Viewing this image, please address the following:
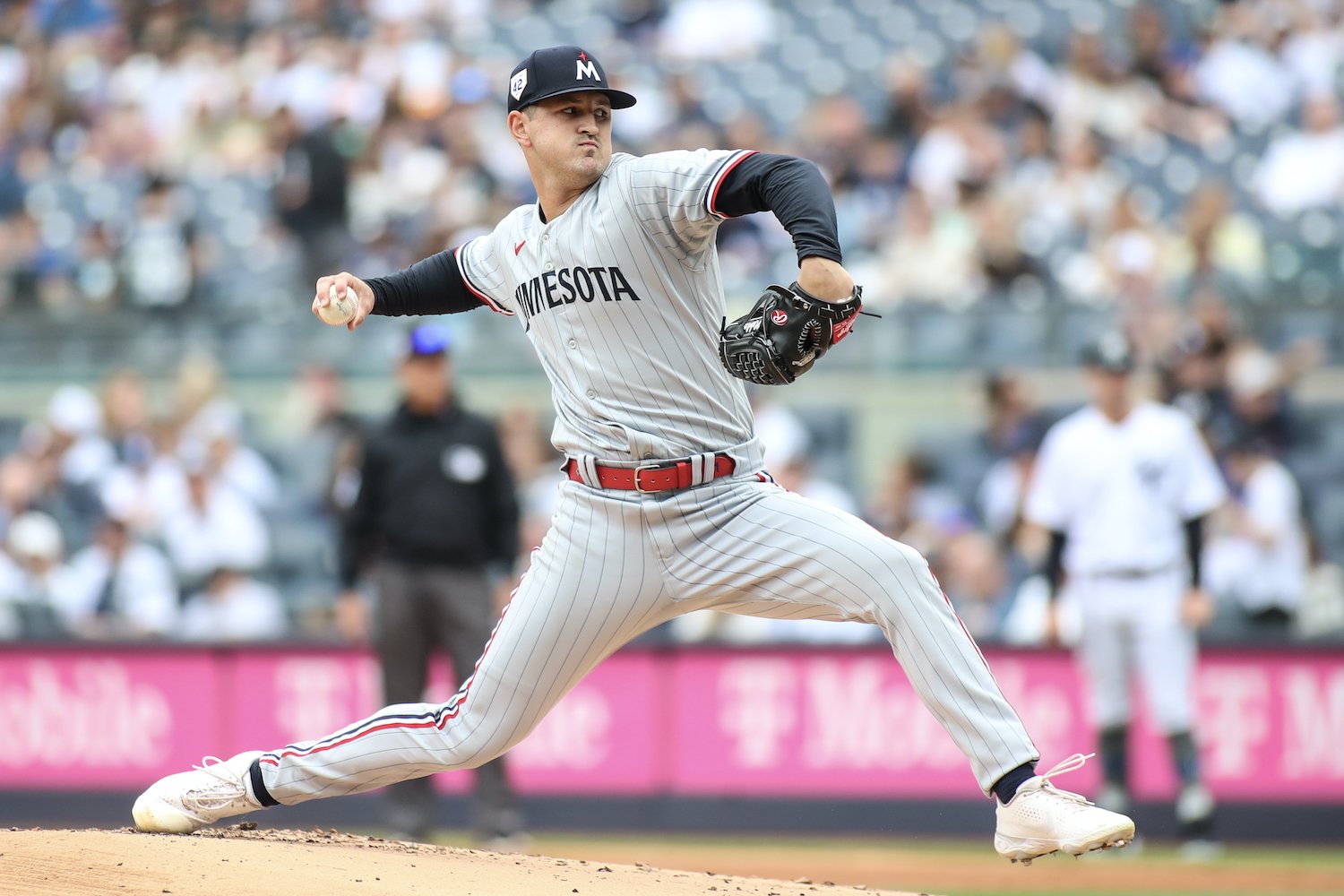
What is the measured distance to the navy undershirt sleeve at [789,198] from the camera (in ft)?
12.1

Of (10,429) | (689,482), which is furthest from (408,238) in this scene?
(689,482)

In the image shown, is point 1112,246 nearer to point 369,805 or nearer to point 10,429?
point 369,805

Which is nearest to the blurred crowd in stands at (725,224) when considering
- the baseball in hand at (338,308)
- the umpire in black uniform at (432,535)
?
the umpire in black uniform at (432,535)

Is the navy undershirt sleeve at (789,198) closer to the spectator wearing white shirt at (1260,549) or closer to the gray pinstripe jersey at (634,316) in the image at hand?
the gray pinstripe jersey at (634,316)

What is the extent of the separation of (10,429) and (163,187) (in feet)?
7.44

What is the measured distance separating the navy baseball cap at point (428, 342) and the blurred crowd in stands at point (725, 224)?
6.87 ft

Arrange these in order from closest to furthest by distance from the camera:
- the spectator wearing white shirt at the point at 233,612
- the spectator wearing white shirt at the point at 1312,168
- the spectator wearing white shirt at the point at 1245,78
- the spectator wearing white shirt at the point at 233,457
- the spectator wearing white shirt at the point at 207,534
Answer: the spectator wearing white shirt at the point at 233,612 < the spectator wearing white shirt at the point at 207,534 < the spectator wearing white shirt at the point at 233,457 < the spectator wearing white shirt at the point at 1312,168 < the spectator wearing white shirt at the point at 1245,78

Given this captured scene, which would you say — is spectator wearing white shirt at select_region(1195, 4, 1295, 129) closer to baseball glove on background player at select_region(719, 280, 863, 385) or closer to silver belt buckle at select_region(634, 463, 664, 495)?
silver belt buckle at select_region(634, 463, 664, 495)

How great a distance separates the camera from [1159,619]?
788cm

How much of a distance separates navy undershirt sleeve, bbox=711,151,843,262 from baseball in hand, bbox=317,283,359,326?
102cm

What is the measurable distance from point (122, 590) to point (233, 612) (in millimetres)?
762

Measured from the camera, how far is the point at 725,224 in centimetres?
1132

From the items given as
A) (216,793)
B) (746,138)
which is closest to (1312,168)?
(746,138)

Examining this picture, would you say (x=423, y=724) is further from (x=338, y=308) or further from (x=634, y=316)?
(x=634, y=316)
